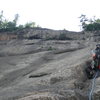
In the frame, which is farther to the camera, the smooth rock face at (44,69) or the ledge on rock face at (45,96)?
the smooth rock face at (44,69)

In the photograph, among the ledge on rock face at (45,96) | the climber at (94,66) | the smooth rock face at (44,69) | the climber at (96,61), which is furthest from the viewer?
the climber at (96,61)

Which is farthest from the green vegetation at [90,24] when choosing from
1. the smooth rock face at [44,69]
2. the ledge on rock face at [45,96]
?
the ledge on rock face at [45,96]

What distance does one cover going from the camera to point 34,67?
16891 millimetres

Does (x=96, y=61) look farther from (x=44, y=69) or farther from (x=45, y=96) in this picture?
(x=45, y=96)

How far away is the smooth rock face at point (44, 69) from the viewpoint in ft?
36.4

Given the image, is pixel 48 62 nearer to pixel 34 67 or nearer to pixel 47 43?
pixel 34 67

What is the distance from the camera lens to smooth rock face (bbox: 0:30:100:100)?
11.1 metres

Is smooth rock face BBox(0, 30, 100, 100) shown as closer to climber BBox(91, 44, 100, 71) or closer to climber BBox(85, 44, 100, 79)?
climber BBox(85, 44, 100, 79)

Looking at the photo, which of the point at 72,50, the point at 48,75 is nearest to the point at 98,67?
the point at 48,75

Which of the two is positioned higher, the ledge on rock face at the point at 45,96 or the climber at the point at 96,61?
the climber at the point at 96,61

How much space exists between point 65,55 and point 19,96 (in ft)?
27.6

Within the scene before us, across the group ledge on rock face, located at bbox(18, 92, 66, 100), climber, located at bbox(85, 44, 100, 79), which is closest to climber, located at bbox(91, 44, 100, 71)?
climber, located at bbox(85, 44, 100, 79)

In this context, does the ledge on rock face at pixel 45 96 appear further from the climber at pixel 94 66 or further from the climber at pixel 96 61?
the climber at pixel 96 61

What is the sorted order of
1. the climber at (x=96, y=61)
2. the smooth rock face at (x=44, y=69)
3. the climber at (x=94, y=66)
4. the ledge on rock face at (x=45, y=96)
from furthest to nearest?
the climber at (x=96, y=61), the climber at (x=94, y=66), the smooth rock face at (x=44, y=69), the ledge on rock face at (x=45, y=96)
